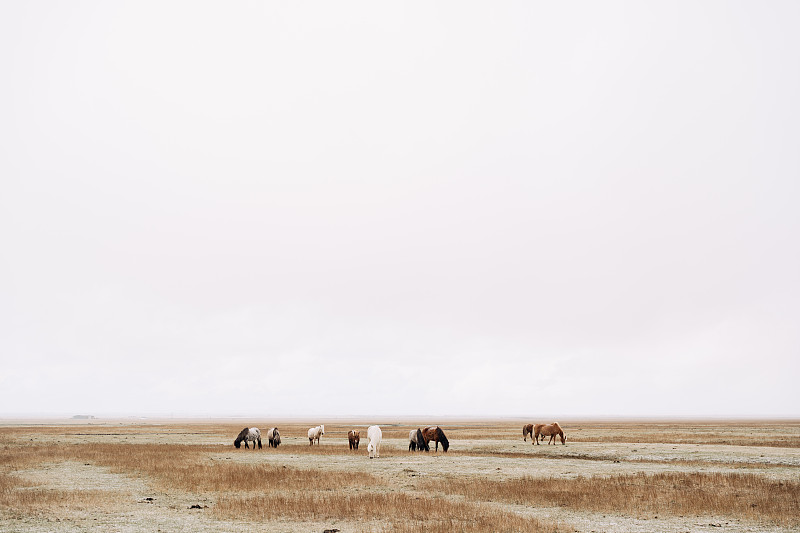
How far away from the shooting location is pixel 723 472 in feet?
84.2

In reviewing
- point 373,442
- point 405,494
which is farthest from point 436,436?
point 405,494

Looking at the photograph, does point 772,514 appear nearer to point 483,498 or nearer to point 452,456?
point 483,498

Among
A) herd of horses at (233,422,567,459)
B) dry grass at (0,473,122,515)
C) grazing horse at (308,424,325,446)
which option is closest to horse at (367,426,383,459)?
herd of horses at (233,422,567,459)

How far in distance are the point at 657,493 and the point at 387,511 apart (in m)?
9.63

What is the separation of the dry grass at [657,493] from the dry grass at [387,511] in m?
2.58

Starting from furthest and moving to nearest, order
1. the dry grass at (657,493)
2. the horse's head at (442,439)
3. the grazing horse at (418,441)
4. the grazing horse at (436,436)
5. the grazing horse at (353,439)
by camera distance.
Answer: the grazing horse at (353,439)
the grazing horse at (418,441)
the grazing horse at (436,436)
the horse's head at (442,439)
the dry grass at (657,493)

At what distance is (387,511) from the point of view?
669 inches

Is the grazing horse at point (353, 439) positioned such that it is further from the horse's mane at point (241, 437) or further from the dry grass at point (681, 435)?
the dry grass at point (681, 435)

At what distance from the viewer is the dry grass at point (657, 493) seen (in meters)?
17.2

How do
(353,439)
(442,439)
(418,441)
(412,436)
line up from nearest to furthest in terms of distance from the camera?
(442,439), (418,441), (412,436), (353,439)

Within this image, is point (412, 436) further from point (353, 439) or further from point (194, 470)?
point (194, 470)

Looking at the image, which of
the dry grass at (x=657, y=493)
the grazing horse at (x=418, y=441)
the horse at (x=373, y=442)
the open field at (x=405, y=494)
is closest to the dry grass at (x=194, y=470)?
the open field at (x=405, y=494)

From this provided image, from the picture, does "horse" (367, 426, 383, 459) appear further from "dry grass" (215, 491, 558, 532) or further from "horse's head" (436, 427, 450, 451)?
"dry grass" (215, 491, 558, 532)

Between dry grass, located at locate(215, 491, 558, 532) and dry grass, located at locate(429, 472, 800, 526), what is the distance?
2.58 meters
